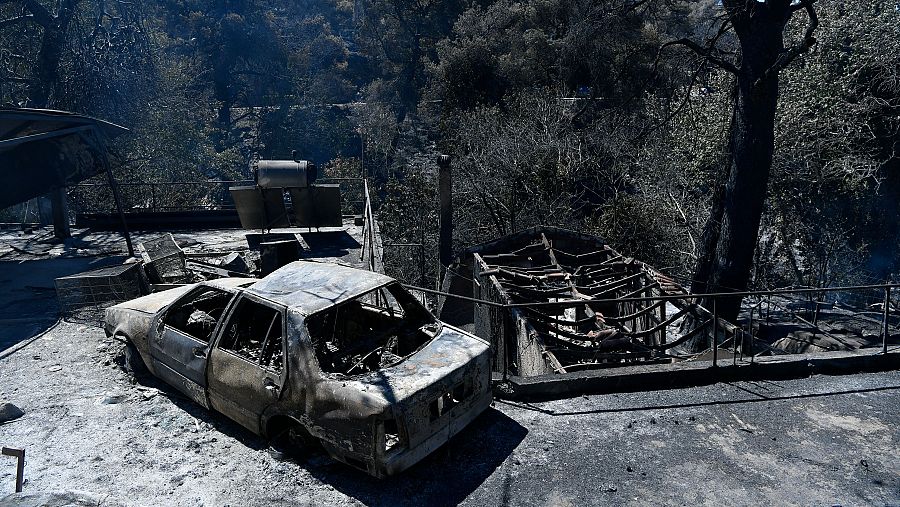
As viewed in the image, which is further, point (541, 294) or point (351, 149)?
point (351, 149)

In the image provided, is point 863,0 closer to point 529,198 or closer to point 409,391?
point 529,198

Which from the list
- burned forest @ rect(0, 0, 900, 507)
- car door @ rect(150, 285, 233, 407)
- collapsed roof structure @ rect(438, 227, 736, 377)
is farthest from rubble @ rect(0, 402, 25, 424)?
collapsed roof structure @ rect(438, 227, 736, 377)

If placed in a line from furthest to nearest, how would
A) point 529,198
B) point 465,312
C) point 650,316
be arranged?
point 529,198
point 465,312
point 650,316

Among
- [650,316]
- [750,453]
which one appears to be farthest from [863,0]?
[750,453]

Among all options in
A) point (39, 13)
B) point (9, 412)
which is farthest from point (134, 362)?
point (39, 13)

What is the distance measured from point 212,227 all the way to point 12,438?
11.9 meters

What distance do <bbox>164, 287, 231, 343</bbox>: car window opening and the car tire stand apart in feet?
2.24

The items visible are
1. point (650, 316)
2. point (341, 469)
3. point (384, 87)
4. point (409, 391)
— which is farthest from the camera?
point (384, 87)

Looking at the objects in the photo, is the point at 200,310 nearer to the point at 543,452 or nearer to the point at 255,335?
the point at 255,335

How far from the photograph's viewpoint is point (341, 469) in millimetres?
5367

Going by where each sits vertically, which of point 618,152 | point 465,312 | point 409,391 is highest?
point 618,152

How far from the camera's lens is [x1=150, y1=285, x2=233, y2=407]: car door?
244 inches

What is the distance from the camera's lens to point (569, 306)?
800 cm

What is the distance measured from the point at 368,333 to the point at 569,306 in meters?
2.80
